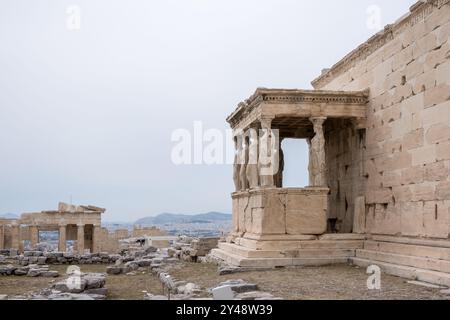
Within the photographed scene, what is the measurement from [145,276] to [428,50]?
776 cm

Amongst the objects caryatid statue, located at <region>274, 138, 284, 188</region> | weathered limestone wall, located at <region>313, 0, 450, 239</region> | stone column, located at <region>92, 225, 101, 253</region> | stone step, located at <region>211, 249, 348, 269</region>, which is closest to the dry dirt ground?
stone step, located at <region>211, 249, 348, 269</region>

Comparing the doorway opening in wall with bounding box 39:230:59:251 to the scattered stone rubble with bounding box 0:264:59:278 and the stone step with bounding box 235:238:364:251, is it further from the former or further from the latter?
the stone step with bounding box 235:238:364:251

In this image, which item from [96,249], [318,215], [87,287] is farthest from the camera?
[96,249]

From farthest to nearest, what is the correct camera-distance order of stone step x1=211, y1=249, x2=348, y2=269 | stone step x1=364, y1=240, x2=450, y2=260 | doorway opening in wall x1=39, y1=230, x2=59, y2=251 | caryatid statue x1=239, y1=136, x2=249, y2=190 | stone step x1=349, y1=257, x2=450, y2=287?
doorway opening in wall x1=39, y1=230, x2=59, y2=251 → caryatid statue x1=239, y1=136, x2=249, y2=190 → stone step x1=211, y1=249, x2=348, y2=269 → stone step x1=364, y1=240, x2=450, y2=260 → stone step x1=349, y1=257, x2=450, y2=287

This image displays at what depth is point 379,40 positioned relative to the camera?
44.1ft

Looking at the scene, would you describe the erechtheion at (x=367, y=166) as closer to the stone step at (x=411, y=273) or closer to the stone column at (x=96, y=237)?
the stone step at (x=411, y=273)

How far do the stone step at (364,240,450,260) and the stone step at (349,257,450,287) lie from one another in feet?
1.09

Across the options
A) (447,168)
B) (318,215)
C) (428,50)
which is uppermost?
(428,50)

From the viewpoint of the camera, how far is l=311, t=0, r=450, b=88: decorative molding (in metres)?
11.3

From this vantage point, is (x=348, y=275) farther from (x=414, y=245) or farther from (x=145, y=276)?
(x=145, y=276)

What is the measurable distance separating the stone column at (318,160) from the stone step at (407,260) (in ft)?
5.92
